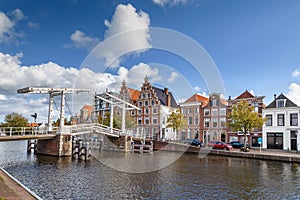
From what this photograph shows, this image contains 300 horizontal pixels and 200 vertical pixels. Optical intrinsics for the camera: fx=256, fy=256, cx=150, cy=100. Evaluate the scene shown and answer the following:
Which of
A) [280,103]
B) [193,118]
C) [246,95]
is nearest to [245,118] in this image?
[280,103]

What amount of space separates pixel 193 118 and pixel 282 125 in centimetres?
1489

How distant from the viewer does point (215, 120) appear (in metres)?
43.7

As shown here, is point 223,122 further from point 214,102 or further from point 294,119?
point 294,119

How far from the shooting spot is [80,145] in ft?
86.4

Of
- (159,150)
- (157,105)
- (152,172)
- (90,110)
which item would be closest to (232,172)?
(152,172)

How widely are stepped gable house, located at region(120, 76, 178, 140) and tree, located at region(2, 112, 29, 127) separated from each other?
3067 cm

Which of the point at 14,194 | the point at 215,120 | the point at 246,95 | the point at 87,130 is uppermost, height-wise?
the point at 246,95

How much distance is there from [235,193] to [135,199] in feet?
16.9

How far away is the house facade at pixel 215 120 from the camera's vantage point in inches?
1681

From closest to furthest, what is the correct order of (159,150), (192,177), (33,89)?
(192,177)
(33,89)
(159,150)

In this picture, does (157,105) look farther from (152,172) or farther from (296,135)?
(152,172)

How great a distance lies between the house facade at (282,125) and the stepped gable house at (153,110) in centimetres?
1621

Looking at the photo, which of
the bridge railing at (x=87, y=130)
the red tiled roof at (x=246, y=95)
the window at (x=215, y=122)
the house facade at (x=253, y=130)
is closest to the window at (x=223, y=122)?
the window at (x=215, y=122)

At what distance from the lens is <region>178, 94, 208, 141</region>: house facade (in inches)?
1781
